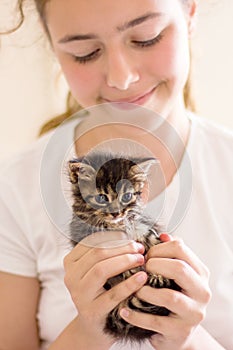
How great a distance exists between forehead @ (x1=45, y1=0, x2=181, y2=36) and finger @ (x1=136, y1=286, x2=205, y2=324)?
1.34 feet

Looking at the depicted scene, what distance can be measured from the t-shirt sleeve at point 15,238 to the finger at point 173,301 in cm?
41

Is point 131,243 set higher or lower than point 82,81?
lower

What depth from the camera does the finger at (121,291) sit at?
74 centimetres

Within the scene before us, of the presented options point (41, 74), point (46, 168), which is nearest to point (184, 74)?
point (46, 168)

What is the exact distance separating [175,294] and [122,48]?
1.29 ft

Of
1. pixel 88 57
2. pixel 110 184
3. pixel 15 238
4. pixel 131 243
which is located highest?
pixel 88 57

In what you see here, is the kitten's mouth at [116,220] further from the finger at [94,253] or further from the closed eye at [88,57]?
the closed eye at [88,57]

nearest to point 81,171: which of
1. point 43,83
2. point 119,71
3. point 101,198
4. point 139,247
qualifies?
point 101,198

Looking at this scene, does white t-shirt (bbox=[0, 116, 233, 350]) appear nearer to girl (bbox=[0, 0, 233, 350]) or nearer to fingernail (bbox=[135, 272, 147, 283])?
girl (bbox=[0, 0, 233, 350])

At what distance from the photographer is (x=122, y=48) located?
2.99 ft

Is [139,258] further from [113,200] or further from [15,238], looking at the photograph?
[15,238]

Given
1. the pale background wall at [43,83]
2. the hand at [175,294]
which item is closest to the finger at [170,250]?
the hand at [175,294]

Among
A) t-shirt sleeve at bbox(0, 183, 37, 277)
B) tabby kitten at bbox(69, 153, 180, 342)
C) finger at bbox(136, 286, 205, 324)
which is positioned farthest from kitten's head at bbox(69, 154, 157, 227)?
t-shirt sleeve at bbox(0, 183, 37, 277)

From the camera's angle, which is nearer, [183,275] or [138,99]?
[183,275]
